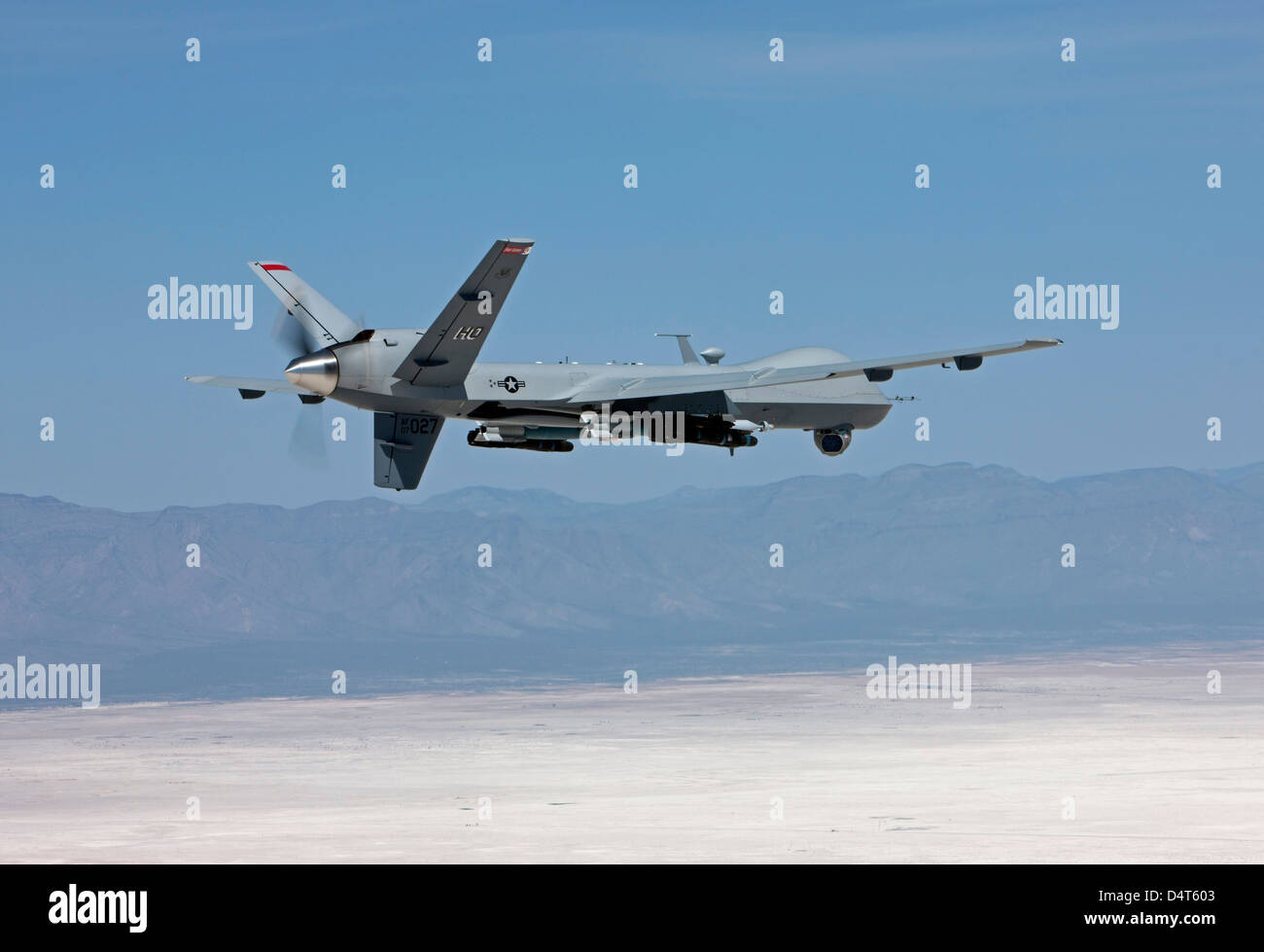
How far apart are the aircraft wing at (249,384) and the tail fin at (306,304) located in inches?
98.7

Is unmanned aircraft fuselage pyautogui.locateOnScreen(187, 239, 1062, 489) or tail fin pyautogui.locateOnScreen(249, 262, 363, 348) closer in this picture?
unmanned aircraft fuselage pyautogui.locateOnScreen(187, 239, 1062, 489)

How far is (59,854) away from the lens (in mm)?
104625

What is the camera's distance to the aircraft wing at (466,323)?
4750 cm

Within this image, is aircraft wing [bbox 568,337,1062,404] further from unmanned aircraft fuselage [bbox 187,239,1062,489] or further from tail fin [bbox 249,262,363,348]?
tail fin [bbox 249,262,363,348]

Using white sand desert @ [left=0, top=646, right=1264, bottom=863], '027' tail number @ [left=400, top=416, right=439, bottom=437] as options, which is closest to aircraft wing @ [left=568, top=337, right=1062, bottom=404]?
'027' tail number @ [left=400, top=416, right=439, bottom=437]

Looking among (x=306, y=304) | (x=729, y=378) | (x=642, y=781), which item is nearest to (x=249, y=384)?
(x=306, y=304)

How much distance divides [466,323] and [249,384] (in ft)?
30.0

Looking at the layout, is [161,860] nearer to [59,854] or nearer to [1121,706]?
[59,854]

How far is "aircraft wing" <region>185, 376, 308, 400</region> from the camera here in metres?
54.2

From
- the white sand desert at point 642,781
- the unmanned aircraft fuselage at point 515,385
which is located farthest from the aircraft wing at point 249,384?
the white sand desert at point 642,781

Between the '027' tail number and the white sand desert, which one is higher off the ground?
the '027' tail number

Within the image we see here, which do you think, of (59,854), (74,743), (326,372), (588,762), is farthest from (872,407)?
(74,743)

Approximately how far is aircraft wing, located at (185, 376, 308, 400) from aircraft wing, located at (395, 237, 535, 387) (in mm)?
5466

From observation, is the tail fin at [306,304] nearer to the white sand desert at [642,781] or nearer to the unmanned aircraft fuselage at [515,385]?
the unmanned aircraft fuselage at [515,385]
